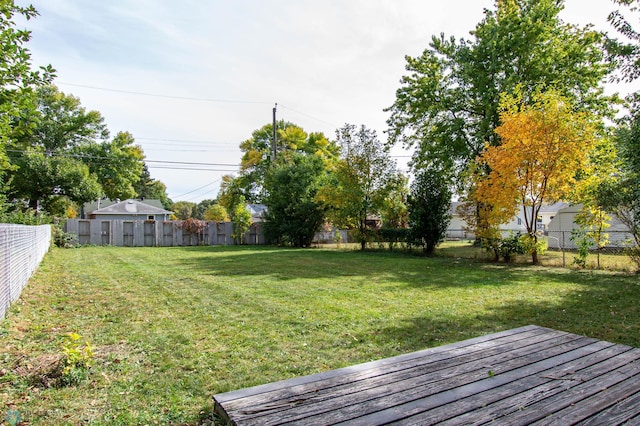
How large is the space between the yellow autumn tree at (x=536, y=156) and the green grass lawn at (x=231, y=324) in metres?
2.96

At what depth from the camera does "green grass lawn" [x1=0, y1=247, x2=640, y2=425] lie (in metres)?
2.73

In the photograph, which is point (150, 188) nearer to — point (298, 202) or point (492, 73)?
point (298, 202)

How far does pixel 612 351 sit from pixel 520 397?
1433mm

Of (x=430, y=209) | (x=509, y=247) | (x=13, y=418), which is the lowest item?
(x=13, y=418)

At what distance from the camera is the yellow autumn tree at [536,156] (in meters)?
10.5

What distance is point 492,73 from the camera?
1580cm

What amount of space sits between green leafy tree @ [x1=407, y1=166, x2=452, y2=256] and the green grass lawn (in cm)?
593

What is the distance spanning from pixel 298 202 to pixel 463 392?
18576mm

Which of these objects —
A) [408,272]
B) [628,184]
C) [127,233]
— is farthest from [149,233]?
[628,184]

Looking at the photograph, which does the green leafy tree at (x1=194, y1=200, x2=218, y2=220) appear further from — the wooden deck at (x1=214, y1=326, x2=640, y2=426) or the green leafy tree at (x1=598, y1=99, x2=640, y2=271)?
the wooden deck at (x1=214, y1=326, x2=640, y2=426)

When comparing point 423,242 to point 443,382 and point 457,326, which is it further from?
point 443,382

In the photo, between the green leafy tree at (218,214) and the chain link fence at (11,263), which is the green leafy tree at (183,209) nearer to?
the green leafy tree at (218,214)

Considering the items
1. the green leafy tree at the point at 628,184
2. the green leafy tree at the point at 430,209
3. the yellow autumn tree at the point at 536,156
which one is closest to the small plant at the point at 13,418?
the green leafy tree at the point at 628,184

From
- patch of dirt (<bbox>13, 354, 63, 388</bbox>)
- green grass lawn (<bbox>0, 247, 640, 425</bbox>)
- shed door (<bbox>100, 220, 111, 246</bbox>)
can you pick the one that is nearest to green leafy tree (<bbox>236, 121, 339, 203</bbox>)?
shed door (<bbox>100, 220, 111, 246</bbox>)
